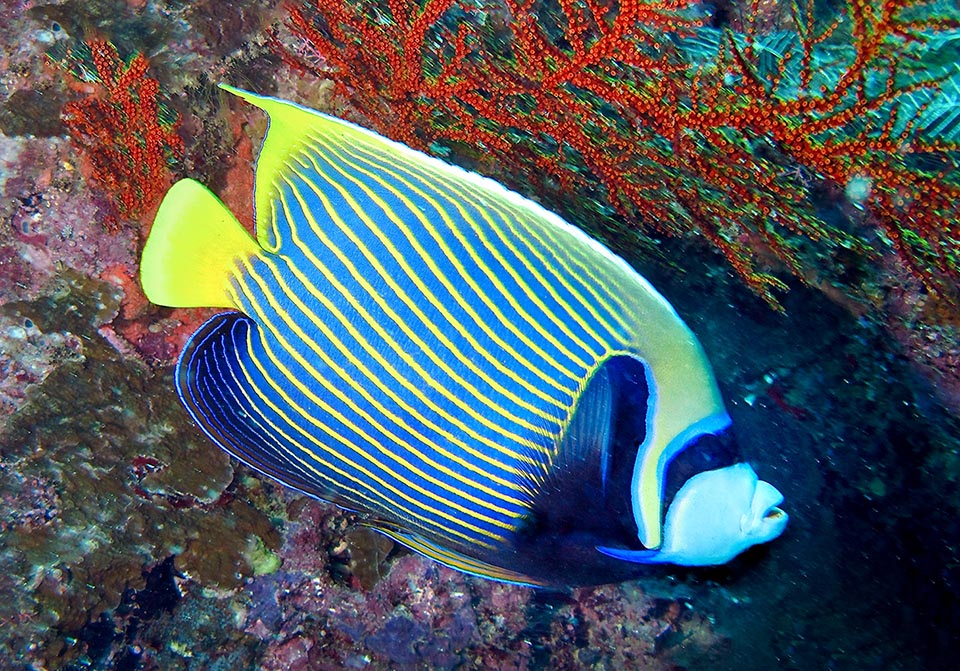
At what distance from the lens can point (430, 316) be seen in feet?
5.01

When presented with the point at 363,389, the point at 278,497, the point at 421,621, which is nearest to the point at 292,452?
the point at 363,389

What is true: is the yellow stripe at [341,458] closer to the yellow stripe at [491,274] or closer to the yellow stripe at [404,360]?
the yellow stripe at [404,360]

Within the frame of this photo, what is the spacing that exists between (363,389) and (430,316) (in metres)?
0.26

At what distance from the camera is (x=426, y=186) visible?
61.2 inches

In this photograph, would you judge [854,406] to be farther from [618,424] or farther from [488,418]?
[488,418]

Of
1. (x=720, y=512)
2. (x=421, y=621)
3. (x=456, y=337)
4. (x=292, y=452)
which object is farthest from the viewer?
(x=421, y=621)

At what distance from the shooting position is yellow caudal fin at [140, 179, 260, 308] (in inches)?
57.8

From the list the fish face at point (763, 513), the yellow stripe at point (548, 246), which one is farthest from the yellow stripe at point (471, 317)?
the fish face at point (763, 513)

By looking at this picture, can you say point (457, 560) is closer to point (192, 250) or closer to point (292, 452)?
point (292, 452)

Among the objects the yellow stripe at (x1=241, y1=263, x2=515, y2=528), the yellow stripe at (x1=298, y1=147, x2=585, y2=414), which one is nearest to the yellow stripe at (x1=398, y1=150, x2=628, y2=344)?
the yellow stripe at (x1=298, y1=147, x2=585, y2=414)

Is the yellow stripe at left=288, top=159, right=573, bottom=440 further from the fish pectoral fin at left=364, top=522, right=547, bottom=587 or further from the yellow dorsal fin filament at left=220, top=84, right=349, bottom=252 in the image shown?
the fish pectoral fin at left=364, top=522, right=547, bottom=587

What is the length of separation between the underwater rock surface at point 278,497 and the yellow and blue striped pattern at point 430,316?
1198mm

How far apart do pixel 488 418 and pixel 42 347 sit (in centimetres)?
225

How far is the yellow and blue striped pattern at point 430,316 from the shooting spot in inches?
60.0
